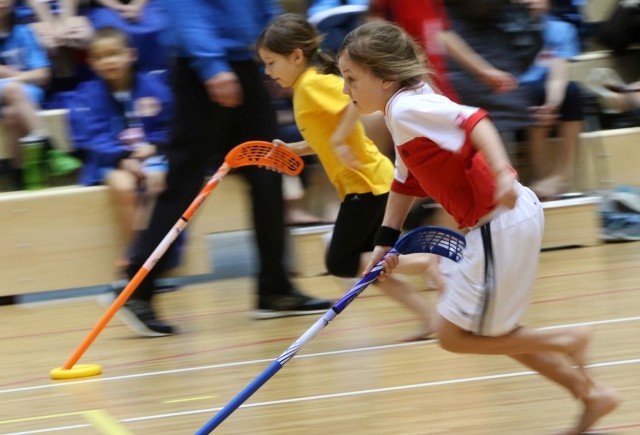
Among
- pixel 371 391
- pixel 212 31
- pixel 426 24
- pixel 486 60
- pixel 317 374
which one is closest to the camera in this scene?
pixel 371 391

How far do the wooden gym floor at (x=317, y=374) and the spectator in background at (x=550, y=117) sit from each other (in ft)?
3.66

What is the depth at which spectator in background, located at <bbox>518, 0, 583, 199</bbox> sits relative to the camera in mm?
7023

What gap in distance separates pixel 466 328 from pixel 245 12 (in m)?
2.37

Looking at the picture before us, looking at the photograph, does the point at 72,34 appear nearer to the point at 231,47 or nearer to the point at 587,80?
the point at 231,47

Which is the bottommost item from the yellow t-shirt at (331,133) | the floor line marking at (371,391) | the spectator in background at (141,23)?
the floor line marking at (371,391)

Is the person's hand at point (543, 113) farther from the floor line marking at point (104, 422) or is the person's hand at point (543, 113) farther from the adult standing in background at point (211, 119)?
the floor line marking at point (104, 422)

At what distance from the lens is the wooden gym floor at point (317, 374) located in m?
3.74

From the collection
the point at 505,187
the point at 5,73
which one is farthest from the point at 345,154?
the point at 5,73

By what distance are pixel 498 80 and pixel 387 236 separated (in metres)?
2.34

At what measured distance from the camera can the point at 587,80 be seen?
7.73 meters

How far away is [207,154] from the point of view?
207 inches

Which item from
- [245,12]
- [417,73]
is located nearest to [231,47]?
[245,12]

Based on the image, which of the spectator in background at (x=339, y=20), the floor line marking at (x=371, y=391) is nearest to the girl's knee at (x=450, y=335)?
the floor line marking at (x=371, y=391)

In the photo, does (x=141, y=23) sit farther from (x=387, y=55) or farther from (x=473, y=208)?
(x=473, y=208)
